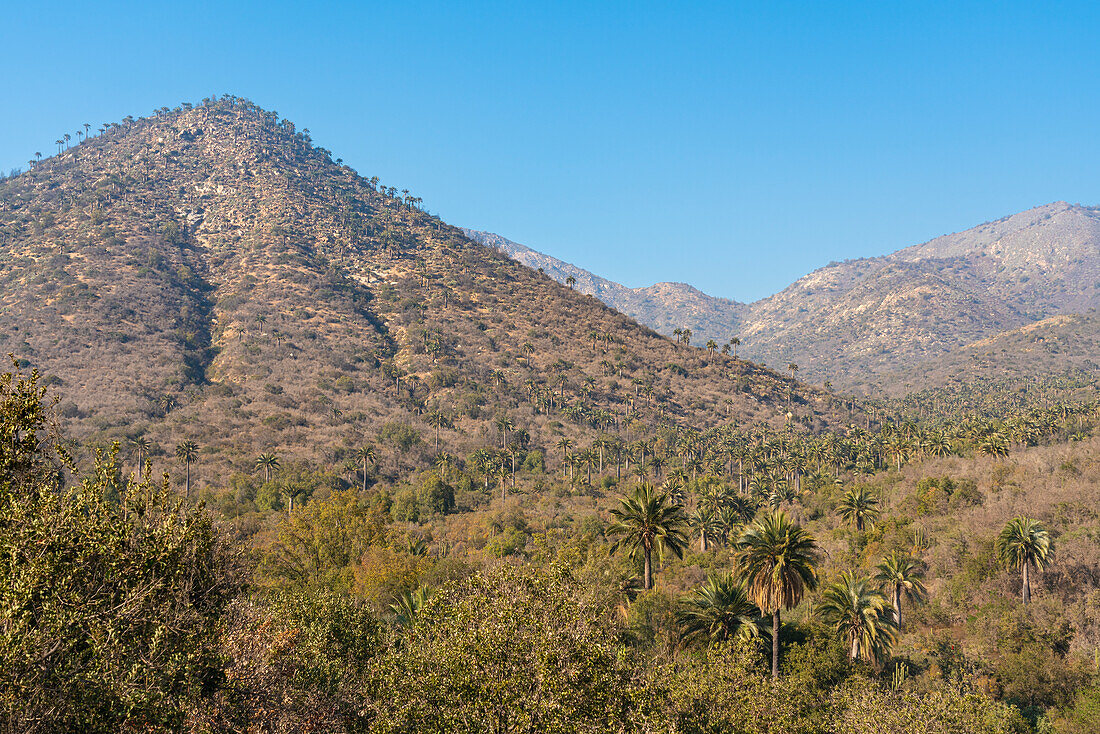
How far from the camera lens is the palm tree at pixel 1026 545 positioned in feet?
160

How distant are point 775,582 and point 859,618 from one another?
413 inches

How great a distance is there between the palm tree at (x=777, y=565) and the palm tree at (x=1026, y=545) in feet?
88.1

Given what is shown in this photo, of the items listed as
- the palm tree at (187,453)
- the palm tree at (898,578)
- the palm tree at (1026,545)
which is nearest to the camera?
the palm tree at (1026,545)

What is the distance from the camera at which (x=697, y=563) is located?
2704 inches

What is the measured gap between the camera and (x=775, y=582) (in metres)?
34.7

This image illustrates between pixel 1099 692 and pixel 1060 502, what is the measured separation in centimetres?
3572

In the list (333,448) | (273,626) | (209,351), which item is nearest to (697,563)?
(273,626)

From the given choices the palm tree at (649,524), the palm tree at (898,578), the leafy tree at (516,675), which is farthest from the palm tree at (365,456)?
the leafy tree at (516,675)

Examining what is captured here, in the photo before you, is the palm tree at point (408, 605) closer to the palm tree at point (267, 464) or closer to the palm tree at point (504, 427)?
the palm tree at point (267, 464)

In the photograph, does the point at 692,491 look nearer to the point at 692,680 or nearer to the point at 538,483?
the point at 538,483

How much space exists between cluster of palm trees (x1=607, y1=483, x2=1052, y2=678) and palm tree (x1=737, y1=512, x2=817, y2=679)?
57mm

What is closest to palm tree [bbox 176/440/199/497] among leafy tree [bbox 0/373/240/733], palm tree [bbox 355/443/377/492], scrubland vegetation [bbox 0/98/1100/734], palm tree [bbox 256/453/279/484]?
scrubland vegetation [bbox 0/98/1100/734]

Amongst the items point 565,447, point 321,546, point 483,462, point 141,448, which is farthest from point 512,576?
point 565,447

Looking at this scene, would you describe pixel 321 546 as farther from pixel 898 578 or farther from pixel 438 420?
pixel 438 420
